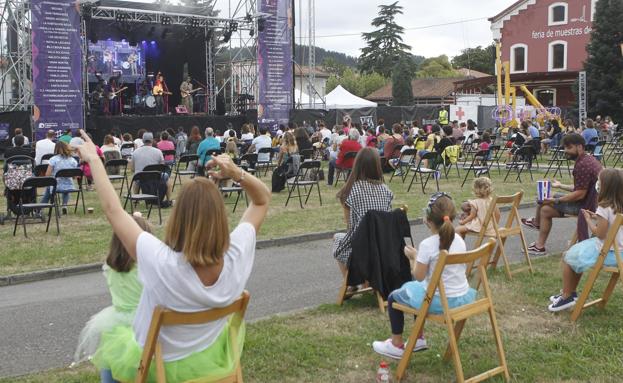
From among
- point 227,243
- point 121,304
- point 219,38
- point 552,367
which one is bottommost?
point 552,367

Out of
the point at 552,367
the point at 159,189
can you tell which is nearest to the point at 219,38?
the point at 159,189

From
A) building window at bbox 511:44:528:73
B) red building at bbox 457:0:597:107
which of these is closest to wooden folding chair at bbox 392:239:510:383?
red building at bbox 457:0:597:107

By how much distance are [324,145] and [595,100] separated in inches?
890

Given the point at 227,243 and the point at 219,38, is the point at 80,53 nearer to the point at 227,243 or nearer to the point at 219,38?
the point at 219,38

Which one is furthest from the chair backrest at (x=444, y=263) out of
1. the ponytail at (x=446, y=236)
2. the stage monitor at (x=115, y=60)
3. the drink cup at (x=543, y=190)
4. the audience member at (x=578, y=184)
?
the stage monitor at (x=115, y=60)

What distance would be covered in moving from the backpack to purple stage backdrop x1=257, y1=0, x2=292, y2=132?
16.9m

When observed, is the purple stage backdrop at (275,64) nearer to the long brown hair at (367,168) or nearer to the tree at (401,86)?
the long brown hair at (367,168)

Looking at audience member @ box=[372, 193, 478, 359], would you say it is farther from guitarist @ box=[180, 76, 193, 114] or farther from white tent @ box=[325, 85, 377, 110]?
white tent @ box=[325, 85, 377, 110]

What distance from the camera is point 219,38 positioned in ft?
93.5

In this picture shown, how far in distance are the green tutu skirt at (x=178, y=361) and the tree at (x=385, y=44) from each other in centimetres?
7184

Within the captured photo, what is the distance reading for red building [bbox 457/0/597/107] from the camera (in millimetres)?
43531

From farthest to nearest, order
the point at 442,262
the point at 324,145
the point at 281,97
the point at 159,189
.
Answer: the point at 281,97 → the point at 324,145 → the point at 159,189 → the point at 442,262

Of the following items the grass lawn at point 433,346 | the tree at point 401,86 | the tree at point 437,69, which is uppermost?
the tree at point 437,69

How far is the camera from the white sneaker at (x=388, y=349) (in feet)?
14.6
